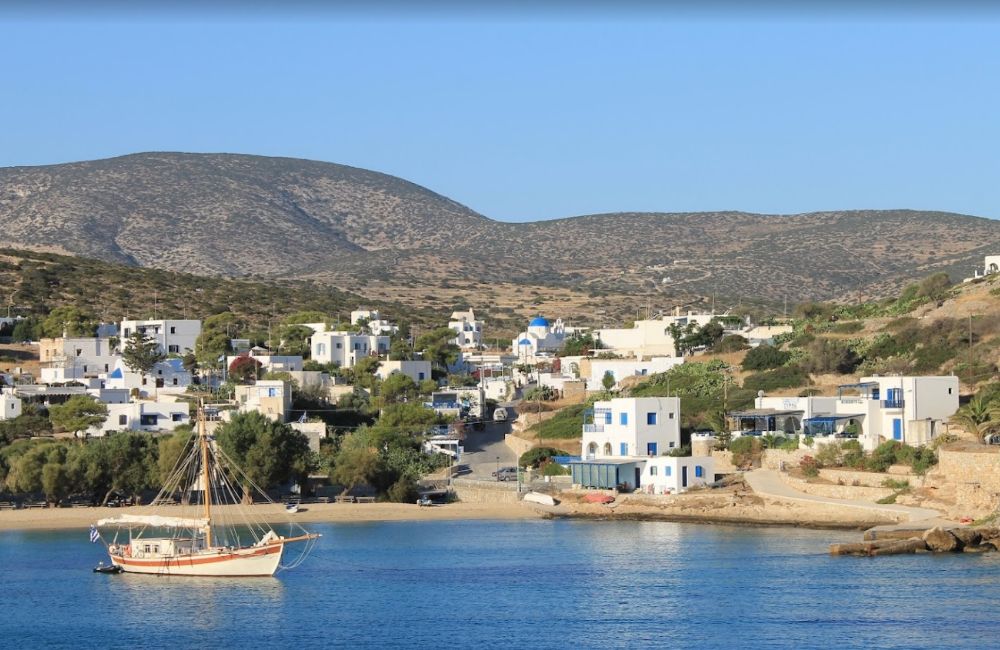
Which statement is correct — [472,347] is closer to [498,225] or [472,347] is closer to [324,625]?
[324,625]

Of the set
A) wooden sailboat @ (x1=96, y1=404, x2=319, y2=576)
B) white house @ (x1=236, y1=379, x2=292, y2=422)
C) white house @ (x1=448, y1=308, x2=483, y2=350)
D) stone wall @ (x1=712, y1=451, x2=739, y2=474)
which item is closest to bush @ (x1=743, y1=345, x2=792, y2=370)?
stone wall @ (x1=712, y1=451, x2=739, y2=474)

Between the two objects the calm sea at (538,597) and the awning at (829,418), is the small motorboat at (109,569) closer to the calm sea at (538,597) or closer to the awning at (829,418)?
the calm sea at (538,597)

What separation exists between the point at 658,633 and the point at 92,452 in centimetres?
2786

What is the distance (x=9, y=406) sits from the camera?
65.3m

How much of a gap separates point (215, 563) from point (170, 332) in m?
41.0

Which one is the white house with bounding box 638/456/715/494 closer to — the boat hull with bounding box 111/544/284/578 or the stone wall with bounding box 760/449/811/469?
the stone wall with bounding box 760/449/811/469

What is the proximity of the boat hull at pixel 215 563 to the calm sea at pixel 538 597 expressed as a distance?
18.5 inches

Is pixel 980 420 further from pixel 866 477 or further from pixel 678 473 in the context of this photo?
pixel 678 473

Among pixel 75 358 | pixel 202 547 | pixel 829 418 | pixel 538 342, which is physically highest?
pixel 538 342

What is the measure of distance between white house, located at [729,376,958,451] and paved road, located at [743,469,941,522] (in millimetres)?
2706

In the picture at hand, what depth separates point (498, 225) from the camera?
636 feet

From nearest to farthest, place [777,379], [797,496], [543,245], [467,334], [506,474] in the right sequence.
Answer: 1. [797,496]
2. [506,474]
3. [777,379]
4. [467,334]
5. [543,245]

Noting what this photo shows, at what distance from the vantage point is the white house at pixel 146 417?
63.8 meters

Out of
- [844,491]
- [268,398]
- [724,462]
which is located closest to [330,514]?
[268,398]
